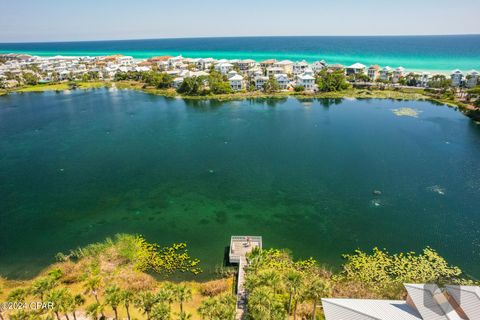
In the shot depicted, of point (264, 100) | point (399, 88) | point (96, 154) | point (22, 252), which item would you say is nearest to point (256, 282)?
point (22, 252)

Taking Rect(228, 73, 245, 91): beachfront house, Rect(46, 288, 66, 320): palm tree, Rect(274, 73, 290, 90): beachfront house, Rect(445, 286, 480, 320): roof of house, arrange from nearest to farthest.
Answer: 1. Rect(445, 286, 480, 320): roof of house
2. Rect(46, 288, 66, 320): palm tree
3. Rect(228, 73, 245, 91): beachfront house
4. Rect(274, 73, 290, 90): beachfront house

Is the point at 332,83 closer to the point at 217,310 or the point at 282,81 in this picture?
the point at 282,81

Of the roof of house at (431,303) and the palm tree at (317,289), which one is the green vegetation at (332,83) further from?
the palm tree at (317,289)

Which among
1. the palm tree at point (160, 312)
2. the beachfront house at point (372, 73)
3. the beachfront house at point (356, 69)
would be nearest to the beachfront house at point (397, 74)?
the beachfront house at point (372, 73)

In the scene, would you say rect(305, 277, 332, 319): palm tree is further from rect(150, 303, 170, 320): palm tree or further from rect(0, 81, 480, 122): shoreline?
rect(0, 81, 480, 122): shoreline

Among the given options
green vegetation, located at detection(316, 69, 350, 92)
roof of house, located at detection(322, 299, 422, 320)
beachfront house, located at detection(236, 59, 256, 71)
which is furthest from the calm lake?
beachfront house, located at detection(236, 59, 256, 71)

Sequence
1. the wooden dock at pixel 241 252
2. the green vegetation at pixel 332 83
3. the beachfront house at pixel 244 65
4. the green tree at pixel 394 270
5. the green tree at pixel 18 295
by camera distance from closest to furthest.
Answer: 1. the green tree at pixel 18 295
2. the wooden dock at pixel 241 252
3. the green tree at pixel 394 270
4. the green vegetation at pixel 332 83
5. the beachfront house at pixel 244 65

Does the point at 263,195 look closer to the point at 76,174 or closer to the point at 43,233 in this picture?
the point at 43,233
